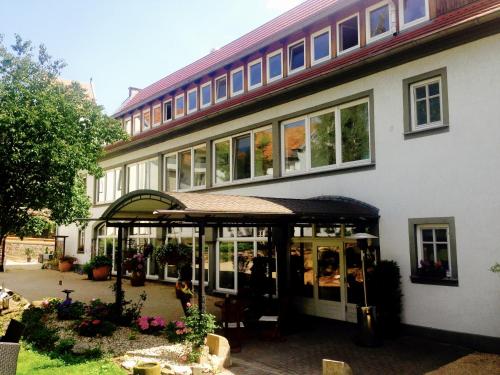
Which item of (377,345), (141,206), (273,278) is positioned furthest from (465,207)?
(141,206)

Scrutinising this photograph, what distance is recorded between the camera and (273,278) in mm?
14141

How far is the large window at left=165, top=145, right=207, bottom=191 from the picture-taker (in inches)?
720

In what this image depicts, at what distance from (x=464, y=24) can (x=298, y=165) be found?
236 inches

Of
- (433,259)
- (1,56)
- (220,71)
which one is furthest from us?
(220,71)

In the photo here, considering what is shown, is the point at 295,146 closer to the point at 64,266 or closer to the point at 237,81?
the point at 237,81

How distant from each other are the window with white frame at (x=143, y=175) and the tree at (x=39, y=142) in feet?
21.8

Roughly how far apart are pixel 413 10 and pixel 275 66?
5.07 m

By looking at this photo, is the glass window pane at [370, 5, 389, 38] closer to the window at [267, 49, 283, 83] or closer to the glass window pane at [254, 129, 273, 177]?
the window at [267, 49, 283, 83]

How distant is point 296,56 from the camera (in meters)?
14.6

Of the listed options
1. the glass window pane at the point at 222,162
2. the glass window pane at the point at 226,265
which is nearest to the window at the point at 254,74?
the glass window pane at the point at 222,162

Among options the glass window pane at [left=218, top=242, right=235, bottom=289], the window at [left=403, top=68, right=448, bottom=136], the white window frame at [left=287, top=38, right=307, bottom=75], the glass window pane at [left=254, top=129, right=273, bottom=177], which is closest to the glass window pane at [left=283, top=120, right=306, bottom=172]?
the glass window pane at [left=254, top=129, right=273, bottom=177]

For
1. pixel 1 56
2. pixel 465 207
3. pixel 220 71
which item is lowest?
pixel 465 207

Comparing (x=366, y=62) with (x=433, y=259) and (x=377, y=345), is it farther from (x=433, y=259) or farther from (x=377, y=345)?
(x=377, y=345)

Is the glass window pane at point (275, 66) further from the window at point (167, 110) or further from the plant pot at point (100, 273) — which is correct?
the plant pot at point (100, 273)
